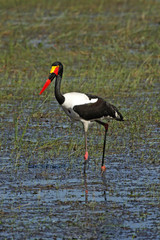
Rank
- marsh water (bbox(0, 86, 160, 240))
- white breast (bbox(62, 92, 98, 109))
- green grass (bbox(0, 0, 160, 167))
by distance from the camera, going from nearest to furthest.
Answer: marsh water (bbox(0, 86, 160, 240)) < white breast (bbox(62, 92, 98, 109)) < green grass (bbox(0, 0, 160, 167))

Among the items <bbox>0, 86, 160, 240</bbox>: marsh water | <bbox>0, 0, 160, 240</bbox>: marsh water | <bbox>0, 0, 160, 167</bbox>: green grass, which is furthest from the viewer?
<bbox>0, 0, 160, 167</bbox>: green grass

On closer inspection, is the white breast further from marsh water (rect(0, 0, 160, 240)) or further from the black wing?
marsh water (rect(0, 0, 160, 240))

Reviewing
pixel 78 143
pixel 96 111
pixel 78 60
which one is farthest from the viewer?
pixel 78 60

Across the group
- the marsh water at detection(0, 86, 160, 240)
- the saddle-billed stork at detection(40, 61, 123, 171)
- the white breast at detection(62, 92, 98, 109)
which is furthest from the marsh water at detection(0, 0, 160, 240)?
the white breast at detection(62, 92, 98, 109)

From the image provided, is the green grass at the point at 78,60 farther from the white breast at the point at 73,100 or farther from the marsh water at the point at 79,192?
the white breast at the point at 73,100

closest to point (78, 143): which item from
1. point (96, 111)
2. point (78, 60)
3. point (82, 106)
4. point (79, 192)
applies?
point (96, 111)

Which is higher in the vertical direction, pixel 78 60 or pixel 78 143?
pixel 78 60

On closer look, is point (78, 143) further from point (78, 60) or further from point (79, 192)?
point (78, 60)

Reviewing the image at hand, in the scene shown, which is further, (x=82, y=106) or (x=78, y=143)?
(x=78, y=143)

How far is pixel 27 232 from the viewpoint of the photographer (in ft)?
16.8

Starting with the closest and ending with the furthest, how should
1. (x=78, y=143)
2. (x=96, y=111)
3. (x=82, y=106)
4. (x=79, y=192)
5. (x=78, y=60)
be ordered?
1. (x=79, y=192)
2. (x=82, y=106)
3. (x=96, y=111)
4. (x=78, y=143)
5. (x=78, y=60)

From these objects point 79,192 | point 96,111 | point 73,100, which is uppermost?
point 73,100

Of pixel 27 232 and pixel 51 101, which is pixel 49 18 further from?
pixel 27 232

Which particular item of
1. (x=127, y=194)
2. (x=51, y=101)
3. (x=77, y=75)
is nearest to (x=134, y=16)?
(x=77, y=75)
